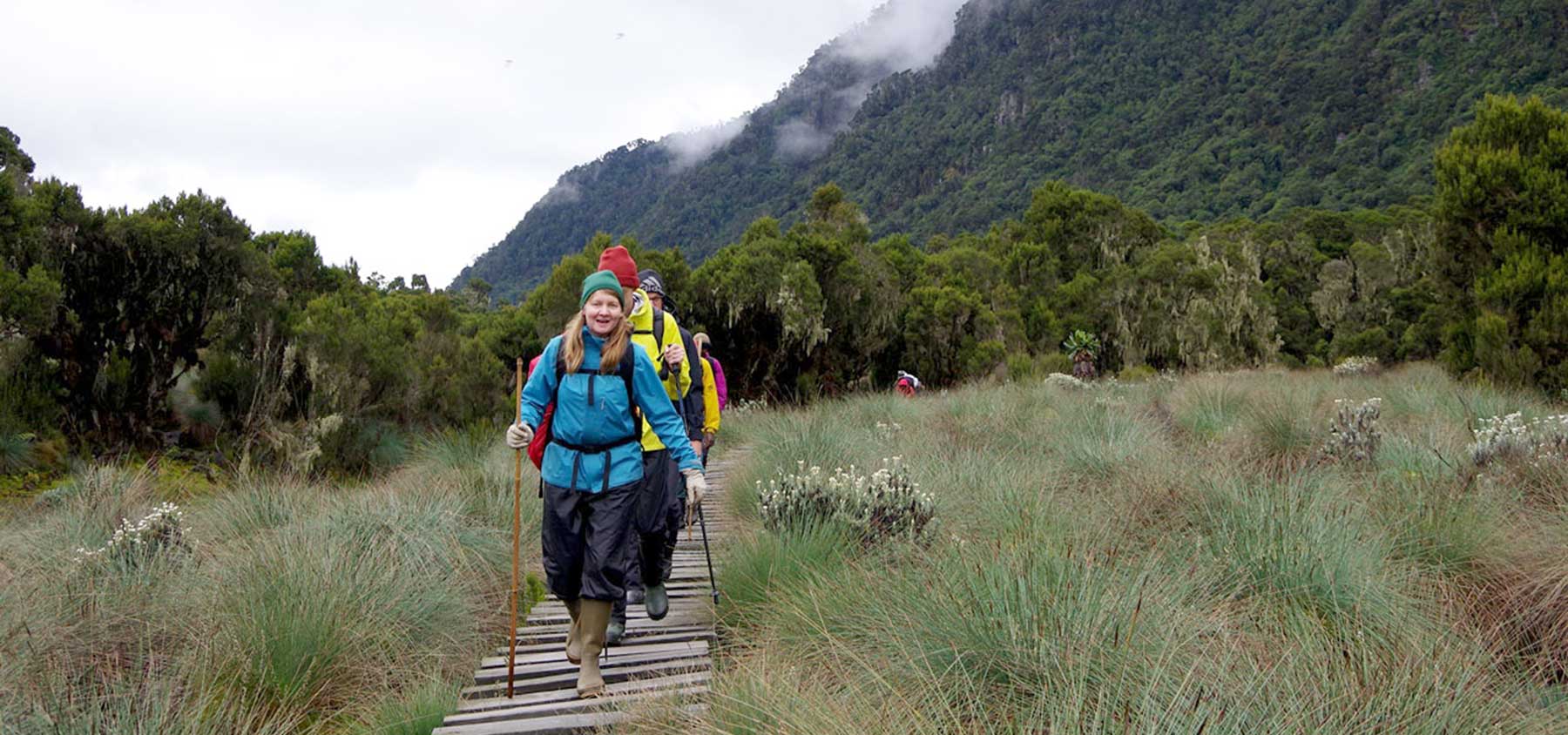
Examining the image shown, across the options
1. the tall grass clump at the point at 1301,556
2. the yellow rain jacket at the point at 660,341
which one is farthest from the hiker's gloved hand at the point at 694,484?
the tall grass clump at the point at 1301,556

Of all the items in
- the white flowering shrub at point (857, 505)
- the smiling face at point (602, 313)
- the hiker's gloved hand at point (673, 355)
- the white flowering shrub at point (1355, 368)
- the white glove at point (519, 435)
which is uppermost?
the smiling face at point (602, 313)

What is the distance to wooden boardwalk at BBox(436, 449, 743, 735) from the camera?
10.5ft

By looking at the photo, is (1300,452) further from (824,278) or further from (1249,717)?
(824,278)

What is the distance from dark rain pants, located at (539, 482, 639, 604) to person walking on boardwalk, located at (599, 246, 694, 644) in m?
0.20

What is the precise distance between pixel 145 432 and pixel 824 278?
47.2 ft

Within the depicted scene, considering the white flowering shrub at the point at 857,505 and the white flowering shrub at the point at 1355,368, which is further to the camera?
the white flowering shrub at the point at 1355,368

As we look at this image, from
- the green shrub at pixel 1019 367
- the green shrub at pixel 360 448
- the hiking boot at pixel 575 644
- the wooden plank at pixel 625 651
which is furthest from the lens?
the green shrub at pixel 1019 367

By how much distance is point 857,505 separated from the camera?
508cm

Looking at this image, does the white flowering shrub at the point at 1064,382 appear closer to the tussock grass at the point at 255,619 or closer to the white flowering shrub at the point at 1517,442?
the white flowering shrub at the point at 1517,442

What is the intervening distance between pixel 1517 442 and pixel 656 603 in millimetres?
6160

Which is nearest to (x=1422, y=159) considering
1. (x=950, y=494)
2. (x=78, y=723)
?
(x=950, y=494)

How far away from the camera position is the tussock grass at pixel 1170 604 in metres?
2.40

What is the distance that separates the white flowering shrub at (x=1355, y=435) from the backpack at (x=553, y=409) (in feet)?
19.5

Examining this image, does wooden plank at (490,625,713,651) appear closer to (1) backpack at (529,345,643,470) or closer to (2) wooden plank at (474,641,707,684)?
(2) wooden plank at (474,641,707,684)
